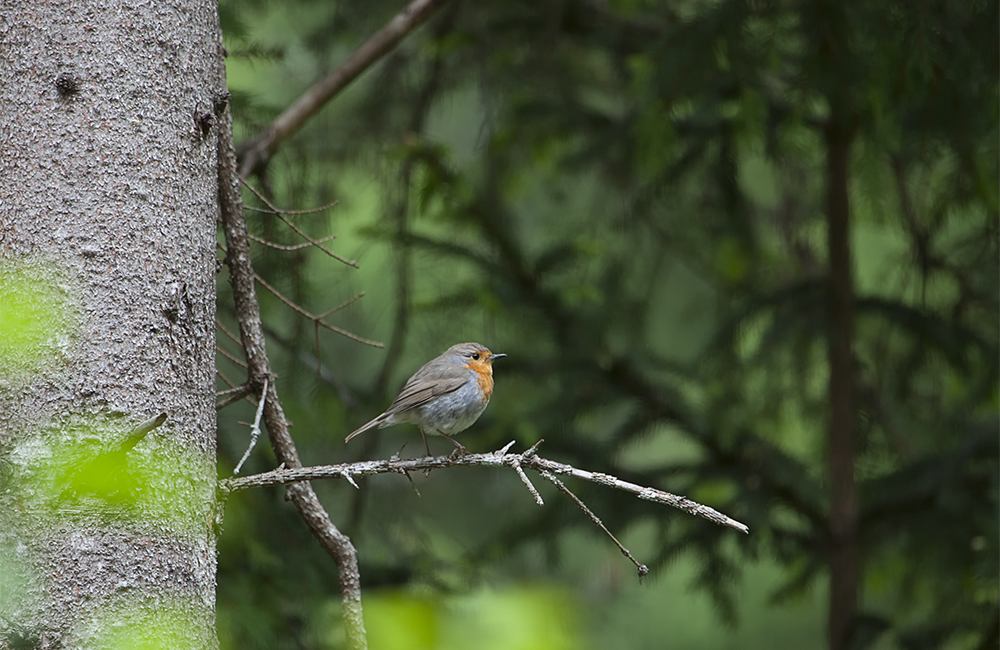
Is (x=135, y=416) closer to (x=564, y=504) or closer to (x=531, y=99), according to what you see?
(x=564, y=504)

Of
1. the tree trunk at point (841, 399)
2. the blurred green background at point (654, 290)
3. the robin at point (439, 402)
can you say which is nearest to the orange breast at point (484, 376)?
the robin at point (439, 402)

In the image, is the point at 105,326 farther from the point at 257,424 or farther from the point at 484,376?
the point at 484,376

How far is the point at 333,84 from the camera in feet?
10.6

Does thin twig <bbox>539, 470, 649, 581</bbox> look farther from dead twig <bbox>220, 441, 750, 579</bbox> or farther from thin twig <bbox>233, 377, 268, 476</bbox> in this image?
thin twig <bbox>233, 377, 268, 476</bbox>

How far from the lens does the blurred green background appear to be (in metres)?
3.37

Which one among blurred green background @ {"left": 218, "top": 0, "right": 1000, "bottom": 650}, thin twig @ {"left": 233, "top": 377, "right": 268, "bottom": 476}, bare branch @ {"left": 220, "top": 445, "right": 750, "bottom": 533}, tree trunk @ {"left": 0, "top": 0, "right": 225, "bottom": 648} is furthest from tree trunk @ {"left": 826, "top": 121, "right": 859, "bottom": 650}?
tree trunk @ {"left": 0, "top": 0, "right": 225, "bottom": 648}

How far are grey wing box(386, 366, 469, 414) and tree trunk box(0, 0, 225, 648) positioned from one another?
1.39m

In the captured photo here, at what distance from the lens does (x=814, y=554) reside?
4484 mm

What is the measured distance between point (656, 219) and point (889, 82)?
2.76 meters

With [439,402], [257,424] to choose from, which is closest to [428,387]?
[439,402]

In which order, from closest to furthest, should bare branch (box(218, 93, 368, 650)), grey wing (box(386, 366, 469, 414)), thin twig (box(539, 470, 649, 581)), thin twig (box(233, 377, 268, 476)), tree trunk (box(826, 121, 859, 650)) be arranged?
thin twig (box(539, 470, 649, 581)) < thin twig (box(233, 377, 268, 476)) < bare branch (box(218, 93, 368, 650)) < grey wing (box(386, 366, 469, 414)) < tree trunk (box(826, 121, 859, 650))

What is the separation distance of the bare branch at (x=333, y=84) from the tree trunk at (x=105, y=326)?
36.0 inches

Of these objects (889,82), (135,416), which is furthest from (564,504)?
(135,416)

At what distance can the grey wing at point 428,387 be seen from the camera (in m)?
3.52
